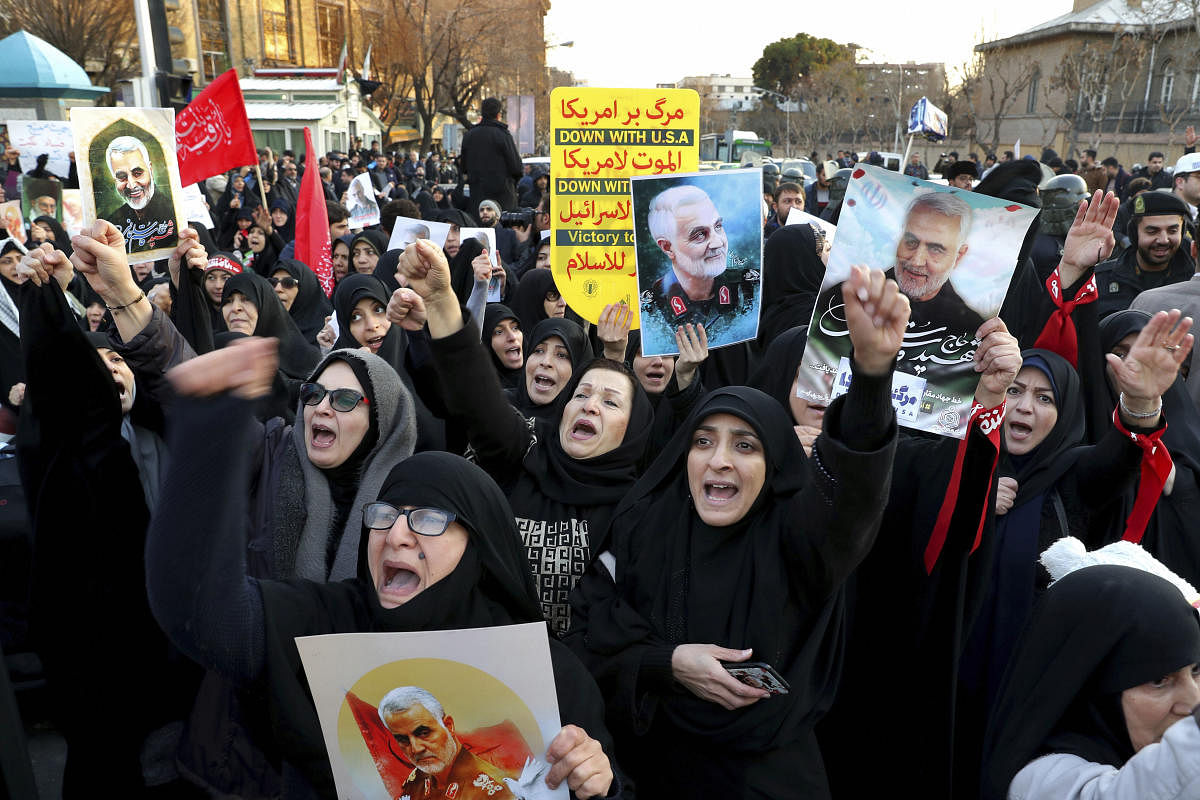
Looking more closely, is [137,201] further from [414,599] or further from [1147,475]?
[1147,475]

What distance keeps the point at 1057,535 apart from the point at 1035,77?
44.2m

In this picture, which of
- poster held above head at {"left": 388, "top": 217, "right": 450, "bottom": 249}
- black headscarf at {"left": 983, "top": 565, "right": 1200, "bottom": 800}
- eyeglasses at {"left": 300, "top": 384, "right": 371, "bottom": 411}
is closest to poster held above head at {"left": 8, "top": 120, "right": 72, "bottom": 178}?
poster held above head at {"left": 388, "top": 217, "right": 450, "bottom": 249}

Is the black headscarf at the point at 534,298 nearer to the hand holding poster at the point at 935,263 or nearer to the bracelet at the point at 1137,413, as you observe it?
the hand holding poster at the point at 935,263

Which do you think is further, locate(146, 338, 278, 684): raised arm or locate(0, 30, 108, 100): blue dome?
locate(0, 30, 108, 100): blue dome

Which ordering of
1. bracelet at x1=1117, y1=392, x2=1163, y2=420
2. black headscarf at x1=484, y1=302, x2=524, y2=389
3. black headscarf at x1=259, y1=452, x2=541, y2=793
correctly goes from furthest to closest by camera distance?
black headscarf at x1=484, y1=302, x2=524, y2=389 → bracelet at x1=1117, y1=392, x2=1163, y2=420 → black headscarf at x1=259, y1=452, x2=541, y2=793

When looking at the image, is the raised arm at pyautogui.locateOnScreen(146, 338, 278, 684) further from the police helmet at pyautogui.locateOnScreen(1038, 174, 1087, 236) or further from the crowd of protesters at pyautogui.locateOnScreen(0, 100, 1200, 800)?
the police helmet at pyautogui.locateOnScreen(1038, 174, 1087, 236)

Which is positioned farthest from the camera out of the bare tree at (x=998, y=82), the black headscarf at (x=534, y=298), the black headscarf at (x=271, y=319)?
the bare tree at (x=998, y=82)

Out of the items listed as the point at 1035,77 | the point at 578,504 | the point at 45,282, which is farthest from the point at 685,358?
the point at 1035,77

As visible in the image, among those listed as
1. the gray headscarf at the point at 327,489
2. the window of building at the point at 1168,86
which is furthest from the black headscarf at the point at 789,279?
the window of building at the point at 1168,86

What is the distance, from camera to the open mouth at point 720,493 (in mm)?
2229

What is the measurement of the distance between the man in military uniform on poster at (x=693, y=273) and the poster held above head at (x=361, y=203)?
575 centimetres

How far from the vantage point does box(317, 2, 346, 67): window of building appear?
47156mm

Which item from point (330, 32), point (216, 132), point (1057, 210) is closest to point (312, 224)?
point (216, 132)

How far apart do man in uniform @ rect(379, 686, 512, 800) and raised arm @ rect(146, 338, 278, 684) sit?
1.11 ft
